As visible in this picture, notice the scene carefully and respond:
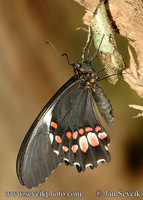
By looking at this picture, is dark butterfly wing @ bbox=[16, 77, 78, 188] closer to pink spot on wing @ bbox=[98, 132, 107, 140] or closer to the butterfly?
the butterfly

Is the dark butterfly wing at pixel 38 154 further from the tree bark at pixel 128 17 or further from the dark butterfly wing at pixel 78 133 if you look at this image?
the tree bark at pixel 128 17

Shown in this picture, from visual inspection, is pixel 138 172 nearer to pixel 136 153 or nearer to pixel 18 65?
pixel 136 153

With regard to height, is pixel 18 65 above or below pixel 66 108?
above

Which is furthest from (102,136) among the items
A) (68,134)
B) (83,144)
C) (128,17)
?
(128,17)

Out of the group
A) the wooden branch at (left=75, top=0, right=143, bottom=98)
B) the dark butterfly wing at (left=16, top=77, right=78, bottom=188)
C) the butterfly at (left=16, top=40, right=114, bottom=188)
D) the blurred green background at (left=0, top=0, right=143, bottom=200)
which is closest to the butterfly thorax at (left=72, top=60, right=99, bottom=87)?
the butterfly at (left=16, top=40, right=114, bottom=188)

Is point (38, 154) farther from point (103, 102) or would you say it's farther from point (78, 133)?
point (103, 102)

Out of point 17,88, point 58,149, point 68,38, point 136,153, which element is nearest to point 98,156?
point 58,149
